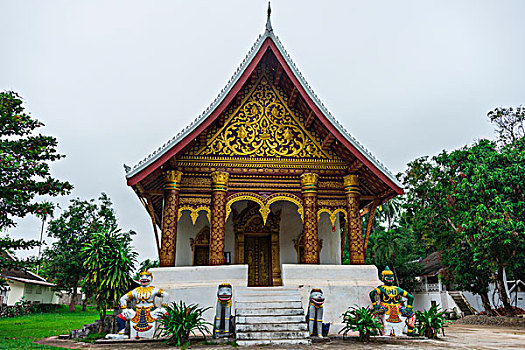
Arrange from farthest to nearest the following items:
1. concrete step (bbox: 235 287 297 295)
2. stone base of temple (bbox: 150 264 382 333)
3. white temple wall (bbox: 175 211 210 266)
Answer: white temple wall (bbox: 175 211 210 266), stone base of temple (bbox: 150 264 382 333), concrete step (bbox: 235 287 297 295)

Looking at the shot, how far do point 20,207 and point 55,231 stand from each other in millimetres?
21820

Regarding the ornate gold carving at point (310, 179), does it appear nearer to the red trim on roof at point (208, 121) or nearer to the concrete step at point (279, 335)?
the red trim on roof at point (208, 121)

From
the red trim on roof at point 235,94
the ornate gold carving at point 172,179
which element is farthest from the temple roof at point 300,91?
the ornate gold carving at point 172,179

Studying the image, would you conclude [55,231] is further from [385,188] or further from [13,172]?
[385,188]

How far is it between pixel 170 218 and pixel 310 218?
3373mm

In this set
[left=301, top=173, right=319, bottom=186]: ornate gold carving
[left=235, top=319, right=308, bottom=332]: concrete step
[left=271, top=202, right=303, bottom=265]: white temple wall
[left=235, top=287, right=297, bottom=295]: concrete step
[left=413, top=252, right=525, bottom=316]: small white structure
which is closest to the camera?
[left=235, top=319, right=308, bottom=332]: concrete step

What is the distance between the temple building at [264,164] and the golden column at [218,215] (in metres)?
0.02

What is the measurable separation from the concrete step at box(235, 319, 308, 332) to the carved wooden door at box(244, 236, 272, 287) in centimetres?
486

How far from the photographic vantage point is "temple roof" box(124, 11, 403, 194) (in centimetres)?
944

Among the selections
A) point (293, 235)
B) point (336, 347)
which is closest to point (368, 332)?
→ point (336, 347)

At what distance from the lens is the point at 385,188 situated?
10.6m

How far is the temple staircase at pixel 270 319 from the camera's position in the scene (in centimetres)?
671

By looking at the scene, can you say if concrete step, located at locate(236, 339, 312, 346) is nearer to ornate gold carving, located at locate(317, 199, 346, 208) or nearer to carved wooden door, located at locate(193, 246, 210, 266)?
ornate gold carving, located at locate(317, 199, 346, 208)

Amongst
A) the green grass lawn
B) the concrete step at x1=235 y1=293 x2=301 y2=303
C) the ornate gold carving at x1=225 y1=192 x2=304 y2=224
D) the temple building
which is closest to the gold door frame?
the temple building
